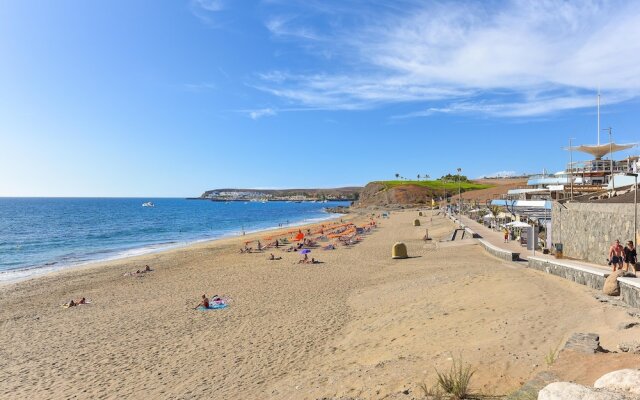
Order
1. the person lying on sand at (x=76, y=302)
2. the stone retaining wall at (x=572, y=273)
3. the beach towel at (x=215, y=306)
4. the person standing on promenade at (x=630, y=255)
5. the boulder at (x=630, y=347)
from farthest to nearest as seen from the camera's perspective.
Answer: the person lying on sand at (x=76, y=302) < the beach towel at (x=215, y=306) < the person standing on promenade at (x=630, y=255) < the stone retaining wall at (x=572, y=273) < the boulder at (x=630, y=347)

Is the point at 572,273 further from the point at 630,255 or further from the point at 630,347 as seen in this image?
the point at 630,347

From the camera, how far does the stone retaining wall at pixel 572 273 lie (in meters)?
10.7

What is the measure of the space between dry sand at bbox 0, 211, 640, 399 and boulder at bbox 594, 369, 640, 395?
98 centimetres

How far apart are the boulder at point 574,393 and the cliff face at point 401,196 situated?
106993mm

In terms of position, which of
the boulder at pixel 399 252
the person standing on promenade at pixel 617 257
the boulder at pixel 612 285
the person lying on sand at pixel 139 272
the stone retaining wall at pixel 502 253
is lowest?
the person lying on sand at pixel 139 272

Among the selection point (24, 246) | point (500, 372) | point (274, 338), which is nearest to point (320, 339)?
point (274, 338)

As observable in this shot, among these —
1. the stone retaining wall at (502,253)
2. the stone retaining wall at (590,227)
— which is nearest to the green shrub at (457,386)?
the stone retaining wall at (590,227)

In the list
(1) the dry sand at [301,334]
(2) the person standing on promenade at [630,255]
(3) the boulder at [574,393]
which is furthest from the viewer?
(2) the person standing on promenade at [630,255]

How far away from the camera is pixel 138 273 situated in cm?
2323

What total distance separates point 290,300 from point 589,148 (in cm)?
2678

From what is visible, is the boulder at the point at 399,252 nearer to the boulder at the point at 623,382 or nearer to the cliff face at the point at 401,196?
the boulder at the point at 623,382

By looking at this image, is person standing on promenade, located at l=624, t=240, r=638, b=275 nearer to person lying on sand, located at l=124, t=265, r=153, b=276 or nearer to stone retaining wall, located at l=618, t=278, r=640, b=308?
stone retaining wall, located at l=618, t=278, r=640, b=308

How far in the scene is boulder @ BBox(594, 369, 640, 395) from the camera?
12.1 ft

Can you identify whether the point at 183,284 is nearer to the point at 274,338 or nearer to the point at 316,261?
the point at 316,261
